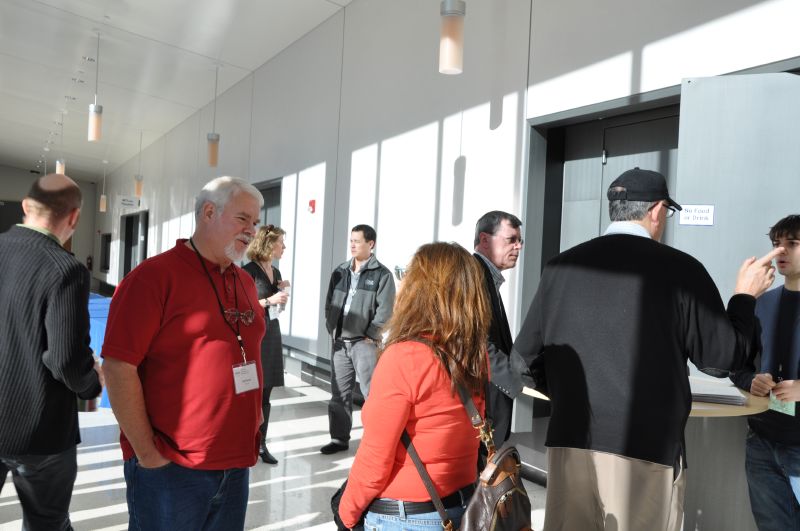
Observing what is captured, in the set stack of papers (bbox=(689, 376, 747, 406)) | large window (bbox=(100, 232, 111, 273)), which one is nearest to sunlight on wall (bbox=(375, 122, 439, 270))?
stack of papers (bbox=(689, 376, 747, 406))

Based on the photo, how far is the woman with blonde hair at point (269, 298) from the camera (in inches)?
147

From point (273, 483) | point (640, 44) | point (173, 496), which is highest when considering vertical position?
point (640, 44)

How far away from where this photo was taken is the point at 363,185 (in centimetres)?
591

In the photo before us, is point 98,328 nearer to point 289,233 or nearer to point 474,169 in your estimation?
point 289,233

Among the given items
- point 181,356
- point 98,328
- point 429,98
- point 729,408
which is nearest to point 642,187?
point 729,408

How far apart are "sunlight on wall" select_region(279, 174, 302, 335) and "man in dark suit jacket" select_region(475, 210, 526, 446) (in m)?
5.05

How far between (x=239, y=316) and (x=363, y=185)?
4.39 meters

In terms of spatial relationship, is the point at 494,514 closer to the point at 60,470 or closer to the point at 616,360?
the point at 616,360

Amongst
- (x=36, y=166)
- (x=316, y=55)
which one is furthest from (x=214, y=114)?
(x=36, y=166)

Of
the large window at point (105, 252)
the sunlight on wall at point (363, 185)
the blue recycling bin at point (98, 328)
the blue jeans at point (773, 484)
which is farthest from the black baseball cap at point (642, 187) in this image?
the large window at point (105, 252)

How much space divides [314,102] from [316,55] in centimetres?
59

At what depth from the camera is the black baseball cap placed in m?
1.82

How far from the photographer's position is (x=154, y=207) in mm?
14000

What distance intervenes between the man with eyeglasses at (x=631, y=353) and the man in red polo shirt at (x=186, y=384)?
988 mm
